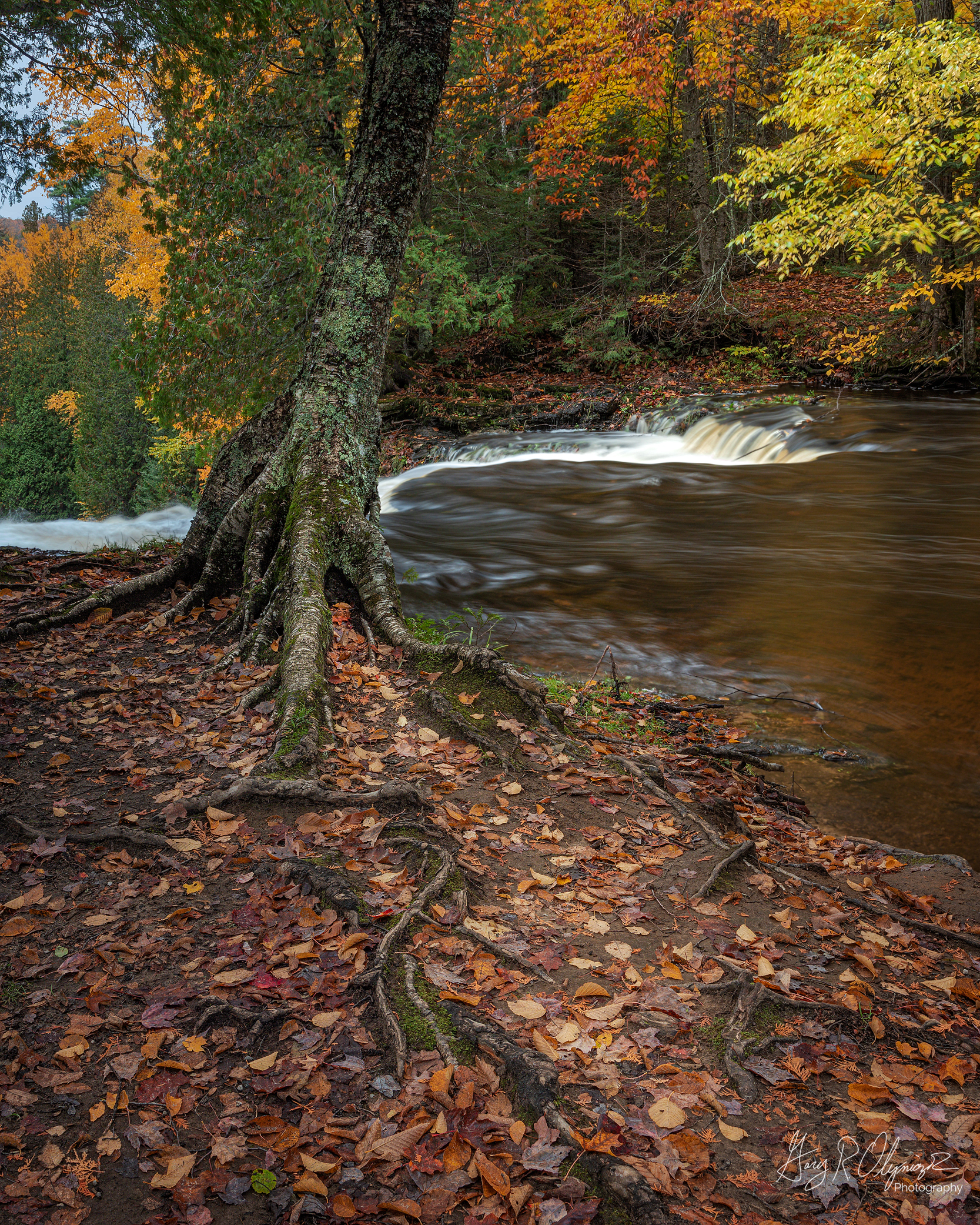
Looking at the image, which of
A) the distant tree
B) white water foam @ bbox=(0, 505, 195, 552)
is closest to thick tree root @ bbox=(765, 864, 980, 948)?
white water foam @ bbox=(0, 505, 195, 552)

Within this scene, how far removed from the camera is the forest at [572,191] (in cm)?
810

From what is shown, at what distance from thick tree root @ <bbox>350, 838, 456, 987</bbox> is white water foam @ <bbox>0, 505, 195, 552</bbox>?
7837 mm

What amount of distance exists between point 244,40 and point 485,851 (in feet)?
26.7

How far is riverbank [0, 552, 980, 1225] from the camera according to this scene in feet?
7.36

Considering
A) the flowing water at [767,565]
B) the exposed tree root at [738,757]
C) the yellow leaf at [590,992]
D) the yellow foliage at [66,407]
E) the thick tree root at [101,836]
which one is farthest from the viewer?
the yellow foliage at [66,407]

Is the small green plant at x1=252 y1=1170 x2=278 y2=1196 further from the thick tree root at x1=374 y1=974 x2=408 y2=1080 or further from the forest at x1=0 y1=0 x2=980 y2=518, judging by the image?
the forest at x1=0 y1=0 x2=980 y2=518

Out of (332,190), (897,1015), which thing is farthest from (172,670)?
(332,190)

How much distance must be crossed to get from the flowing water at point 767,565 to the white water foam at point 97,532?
0.08m

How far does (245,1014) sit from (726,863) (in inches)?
98.3

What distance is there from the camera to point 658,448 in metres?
16.2

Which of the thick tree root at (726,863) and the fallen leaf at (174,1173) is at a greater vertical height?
the fallen leaf at (174,1173)

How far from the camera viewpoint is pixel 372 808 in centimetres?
385

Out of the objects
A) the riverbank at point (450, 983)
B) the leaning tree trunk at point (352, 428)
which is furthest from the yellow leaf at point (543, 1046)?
the leaning tree trunk at point (352, 428)

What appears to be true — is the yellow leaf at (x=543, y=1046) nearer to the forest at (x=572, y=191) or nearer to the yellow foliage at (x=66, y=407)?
the forest at (x=572, y=191)
